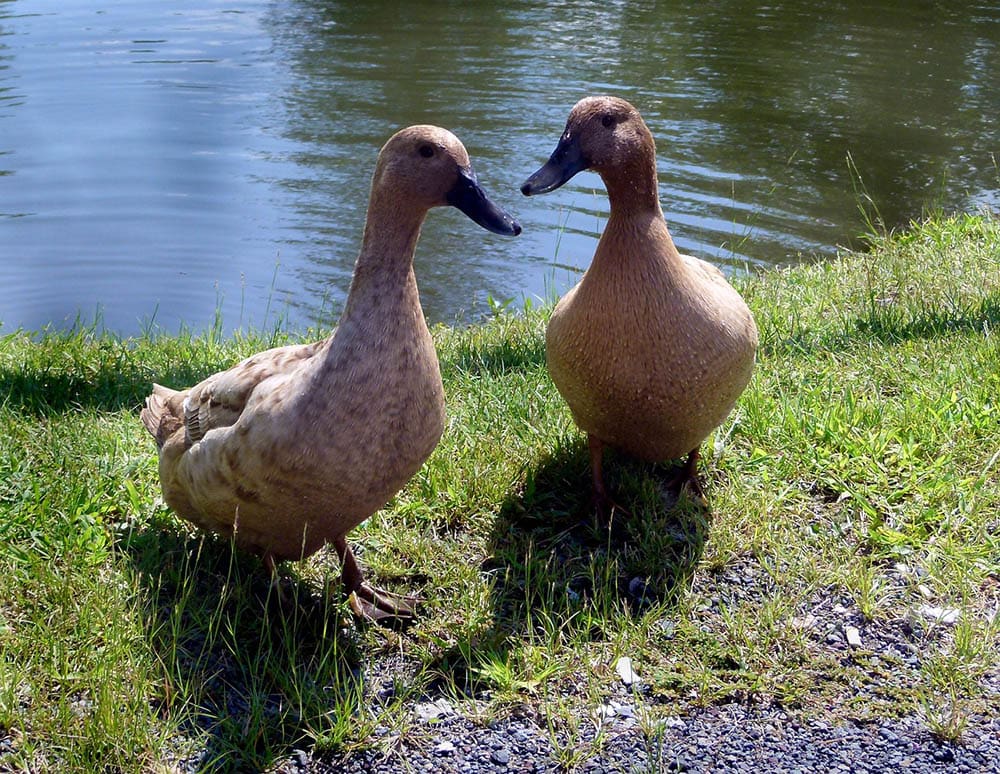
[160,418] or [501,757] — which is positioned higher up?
[160,418]

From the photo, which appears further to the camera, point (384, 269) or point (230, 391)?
point (230, 391)

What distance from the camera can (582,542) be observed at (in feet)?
12.8

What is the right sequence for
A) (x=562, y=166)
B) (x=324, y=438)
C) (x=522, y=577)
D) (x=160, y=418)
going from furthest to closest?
(x=160, y=418), (x=562, y=166), (x=522, y=577), (x=324, y=438)

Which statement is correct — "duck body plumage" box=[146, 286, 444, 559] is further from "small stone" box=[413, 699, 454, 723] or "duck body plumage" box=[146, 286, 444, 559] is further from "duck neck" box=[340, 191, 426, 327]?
"small stone" box=[413, 699, 454, 723]

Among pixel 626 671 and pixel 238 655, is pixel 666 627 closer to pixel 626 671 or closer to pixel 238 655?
pixel 626 671

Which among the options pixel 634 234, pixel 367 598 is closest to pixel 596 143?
pixel 634 234

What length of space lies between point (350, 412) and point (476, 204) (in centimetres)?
81

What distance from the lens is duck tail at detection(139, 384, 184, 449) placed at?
150 inches

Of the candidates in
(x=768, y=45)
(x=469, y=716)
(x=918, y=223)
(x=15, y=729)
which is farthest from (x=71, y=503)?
(x=768, y=45)

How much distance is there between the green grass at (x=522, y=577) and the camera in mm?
3045

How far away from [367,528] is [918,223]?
20.2 ft

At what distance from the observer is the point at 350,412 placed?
10.2 ft

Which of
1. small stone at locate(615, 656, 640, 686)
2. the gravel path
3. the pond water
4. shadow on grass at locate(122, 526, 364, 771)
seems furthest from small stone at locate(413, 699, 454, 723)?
the pond water

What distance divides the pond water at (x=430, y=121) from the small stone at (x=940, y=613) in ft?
12.6
